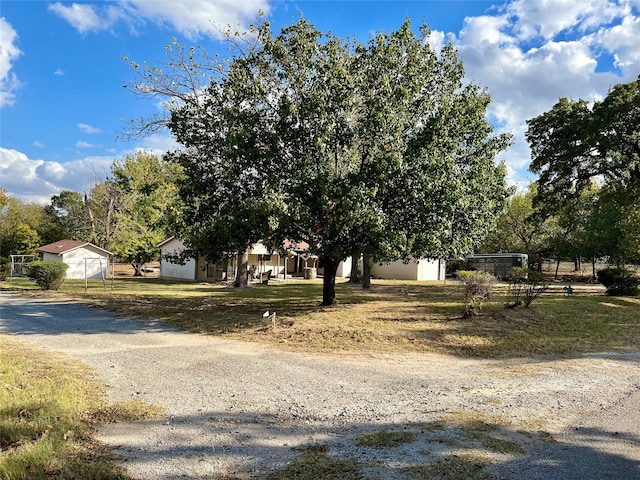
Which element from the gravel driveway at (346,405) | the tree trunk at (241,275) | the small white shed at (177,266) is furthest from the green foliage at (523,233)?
the gravel driveway at (346,405)

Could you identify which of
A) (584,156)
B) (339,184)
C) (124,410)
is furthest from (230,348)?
(584,156)

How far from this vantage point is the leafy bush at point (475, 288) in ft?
40.8

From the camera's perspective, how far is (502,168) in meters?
14.4

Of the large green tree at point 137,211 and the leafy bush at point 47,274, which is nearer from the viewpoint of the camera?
the leafy bush at point 47,274

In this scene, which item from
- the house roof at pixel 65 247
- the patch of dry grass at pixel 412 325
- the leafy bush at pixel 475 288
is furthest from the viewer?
the house roof at pixel 65 247

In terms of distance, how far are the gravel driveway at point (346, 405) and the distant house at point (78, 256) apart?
26.2 meters

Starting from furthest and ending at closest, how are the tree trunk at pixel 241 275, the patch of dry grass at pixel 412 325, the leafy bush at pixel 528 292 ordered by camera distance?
1. the tree trunk at pixel 241 275
2. the leafy bush at pixel 528 292
3. the patch of dry grass at pixel 412 325

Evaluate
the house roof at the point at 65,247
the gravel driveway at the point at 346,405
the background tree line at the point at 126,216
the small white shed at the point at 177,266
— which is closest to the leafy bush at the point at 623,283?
the gravel driveway at the point at 346,405

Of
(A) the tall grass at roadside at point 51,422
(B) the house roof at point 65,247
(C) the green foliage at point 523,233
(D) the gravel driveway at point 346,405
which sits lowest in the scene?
(D) the gravel driveway at point 346,405

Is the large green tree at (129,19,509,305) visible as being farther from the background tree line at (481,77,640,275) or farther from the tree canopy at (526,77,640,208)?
the tree canopy at (526,77,640,208)

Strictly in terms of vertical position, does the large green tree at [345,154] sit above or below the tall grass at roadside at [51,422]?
above

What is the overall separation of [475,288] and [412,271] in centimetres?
2404

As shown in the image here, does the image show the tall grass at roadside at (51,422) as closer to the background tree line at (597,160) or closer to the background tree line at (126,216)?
the background tree line at (597,160)

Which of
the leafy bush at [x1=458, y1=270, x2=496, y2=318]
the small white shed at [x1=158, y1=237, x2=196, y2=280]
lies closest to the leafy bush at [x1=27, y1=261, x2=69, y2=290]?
the small white shed at [x1=158, y1=237, x2=196, y2=280]
